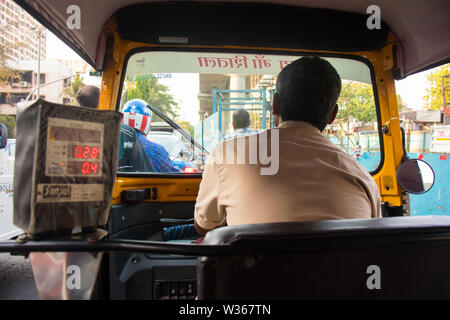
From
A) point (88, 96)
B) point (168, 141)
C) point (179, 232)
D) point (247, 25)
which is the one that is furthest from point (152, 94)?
point (179, 232)

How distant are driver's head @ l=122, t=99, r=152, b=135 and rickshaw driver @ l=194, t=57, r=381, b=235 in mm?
1272

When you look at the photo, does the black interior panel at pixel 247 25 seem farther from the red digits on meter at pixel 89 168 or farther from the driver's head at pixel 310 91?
the red digits on meter at pixel 89 168

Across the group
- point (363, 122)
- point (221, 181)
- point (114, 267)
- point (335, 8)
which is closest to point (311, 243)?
point (221, 181)

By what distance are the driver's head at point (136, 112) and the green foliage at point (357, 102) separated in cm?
148

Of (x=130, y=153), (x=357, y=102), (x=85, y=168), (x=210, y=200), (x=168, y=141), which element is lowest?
(x=210, y=200)

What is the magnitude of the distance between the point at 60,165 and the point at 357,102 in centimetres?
240

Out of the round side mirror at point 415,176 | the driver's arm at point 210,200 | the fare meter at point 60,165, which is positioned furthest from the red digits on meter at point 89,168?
the round side mirror at point 415,176

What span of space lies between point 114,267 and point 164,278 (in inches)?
13.3

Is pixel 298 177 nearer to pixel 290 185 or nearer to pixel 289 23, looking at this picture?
pixel 290 185

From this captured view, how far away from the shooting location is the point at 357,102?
2.64m

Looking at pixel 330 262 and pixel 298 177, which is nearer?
pixel 330 262

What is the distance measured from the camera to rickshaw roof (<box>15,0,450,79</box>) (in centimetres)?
215

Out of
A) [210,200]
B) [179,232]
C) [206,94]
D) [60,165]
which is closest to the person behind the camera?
[60,165]
